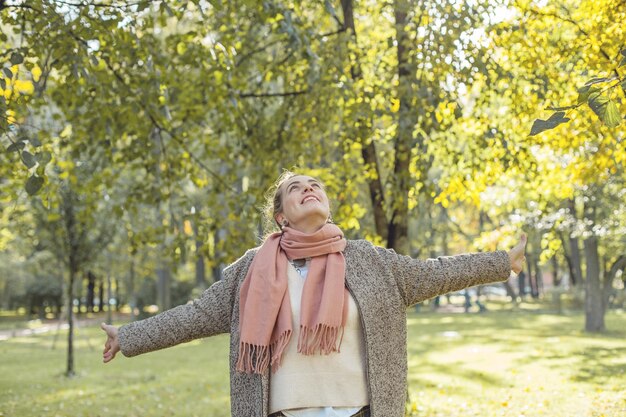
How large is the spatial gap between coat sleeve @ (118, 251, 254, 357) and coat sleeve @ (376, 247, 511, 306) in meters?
0.68

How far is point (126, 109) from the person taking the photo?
254 inches

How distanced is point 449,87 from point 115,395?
7.29 metres

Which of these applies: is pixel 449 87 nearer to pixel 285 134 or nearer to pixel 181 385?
pixel 285 134

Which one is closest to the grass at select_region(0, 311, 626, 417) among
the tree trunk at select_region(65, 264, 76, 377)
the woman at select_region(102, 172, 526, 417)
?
the tree trunk at select_region(65, 264, 76, 377)

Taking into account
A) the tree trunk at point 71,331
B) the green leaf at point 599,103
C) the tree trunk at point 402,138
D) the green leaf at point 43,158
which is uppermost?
the tree trunk at point 402,138

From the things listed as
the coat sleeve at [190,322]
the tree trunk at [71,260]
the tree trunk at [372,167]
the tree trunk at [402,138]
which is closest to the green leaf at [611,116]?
the coat sleeve at [190,322]

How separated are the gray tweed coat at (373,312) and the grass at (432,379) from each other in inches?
208

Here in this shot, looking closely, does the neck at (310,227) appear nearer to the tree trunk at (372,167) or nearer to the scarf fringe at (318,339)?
the scarf fringe at (318,339)

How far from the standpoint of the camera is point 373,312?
316 cm

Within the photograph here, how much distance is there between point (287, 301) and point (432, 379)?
9.74 metres

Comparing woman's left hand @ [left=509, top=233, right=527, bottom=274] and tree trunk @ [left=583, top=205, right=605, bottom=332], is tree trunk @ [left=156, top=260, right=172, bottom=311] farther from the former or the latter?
woman's left hand @ [left=509, top=233, right=527, bottom=274]

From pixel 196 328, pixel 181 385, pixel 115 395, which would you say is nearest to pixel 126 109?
pixel 196 328

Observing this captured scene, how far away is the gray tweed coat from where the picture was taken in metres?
3.11

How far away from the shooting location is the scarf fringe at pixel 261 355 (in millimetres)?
3012
